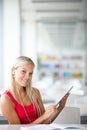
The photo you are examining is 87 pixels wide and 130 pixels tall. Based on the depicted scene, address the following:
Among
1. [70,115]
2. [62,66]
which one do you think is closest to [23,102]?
[70,115]

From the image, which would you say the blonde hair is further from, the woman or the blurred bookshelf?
the blurred bookshelf

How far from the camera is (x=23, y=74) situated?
8.96 feet

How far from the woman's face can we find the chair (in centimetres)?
54

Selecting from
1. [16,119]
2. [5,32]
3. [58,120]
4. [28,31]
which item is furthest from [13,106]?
[28,31]

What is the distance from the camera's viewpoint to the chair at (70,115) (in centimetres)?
306

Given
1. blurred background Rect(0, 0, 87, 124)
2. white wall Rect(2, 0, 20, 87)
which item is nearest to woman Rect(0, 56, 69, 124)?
white wall Rect(2, 0, 20, 87)

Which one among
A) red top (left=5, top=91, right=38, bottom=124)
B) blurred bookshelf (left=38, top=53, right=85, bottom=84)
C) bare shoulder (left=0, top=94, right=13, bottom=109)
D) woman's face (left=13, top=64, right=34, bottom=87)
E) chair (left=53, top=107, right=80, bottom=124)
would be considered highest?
woman's face (left=13, top=64, right=34, bottom=87)

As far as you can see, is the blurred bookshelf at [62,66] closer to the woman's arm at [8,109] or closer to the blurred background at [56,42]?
the blurred background at [56,42]

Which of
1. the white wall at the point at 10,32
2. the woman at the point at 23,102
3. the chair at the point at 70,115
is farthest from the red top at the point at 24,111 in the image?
the white wall at the point at 10,32

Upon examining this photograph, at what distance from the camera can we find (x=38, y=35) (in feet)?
38.6

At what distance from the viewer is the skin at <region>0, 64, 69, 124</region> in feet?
8.53

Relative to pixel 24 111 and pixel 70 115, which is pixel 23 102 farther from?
pixel 70 115

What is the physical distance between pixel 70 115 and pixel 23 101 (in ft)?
1.80

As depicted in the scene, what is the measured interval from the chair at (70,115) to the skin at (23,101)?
0.36 meters
